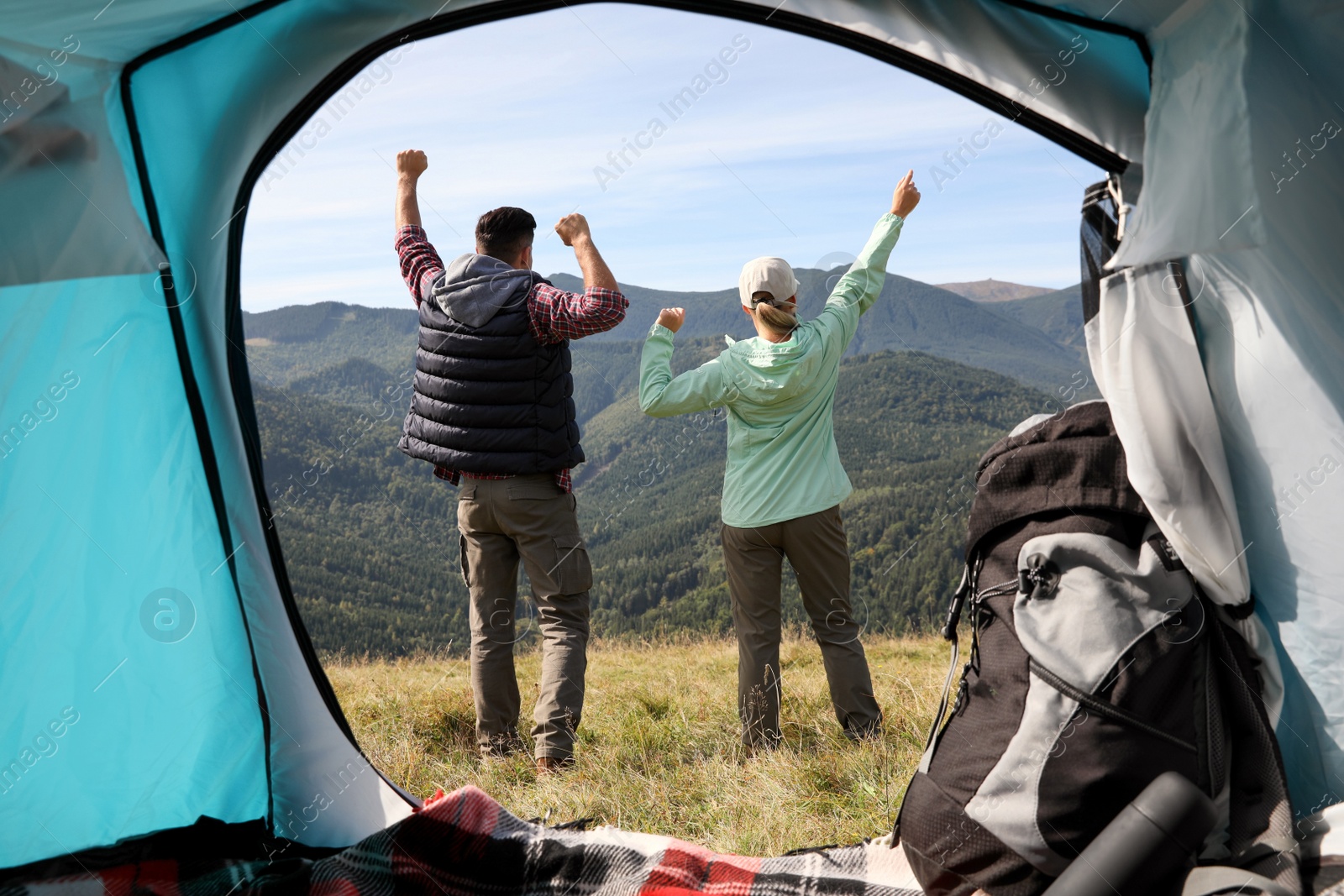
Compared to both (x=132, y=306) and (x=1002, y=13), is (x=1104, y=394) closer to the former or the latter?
(x=1002, y=13)

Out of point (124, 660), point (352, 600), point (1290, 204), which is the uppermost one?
point (1290, 204)

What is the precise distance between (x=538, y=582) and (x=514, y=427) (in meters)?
0.57

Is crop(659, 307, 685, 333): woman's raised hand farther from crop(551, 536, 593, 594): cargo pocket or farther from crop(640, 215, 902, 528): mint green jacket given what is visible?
crop(551, 536, 593, 594): cargo pocket

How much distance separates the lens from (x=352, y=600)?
73438 millimetres

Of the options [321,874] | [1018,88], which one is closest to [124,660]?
[321,874]

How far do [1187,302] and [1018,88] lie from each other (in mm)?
686

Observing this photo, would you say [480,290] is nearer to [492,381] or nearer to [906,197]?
[492,381]

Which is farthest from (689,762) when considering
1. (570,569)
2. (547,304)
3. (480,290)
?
(480,290)

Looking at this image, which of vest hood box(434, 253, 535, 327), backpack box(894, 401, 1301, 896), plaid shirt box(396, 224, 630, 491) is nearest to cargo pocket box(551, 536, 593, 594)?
plaid shirt box(396, 224, 630, 491)

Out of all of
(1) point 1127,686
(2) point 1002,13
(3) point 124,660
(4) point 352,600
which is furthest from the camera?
(4) point 352,600

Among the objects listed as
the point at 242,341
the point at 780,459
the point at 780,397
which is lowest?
the point at 780,459

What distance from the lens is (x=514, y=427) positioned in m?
3.26

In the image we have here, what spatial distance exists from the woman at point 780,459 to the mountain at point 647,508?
108 feet

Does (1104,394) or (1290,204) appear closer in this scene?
(1290,204)
